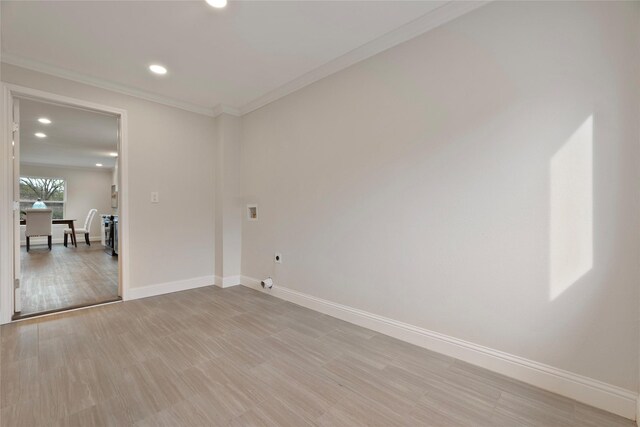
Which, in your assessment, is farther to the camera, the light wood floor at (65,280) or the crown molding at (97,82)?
the light wood floor at (65,280)

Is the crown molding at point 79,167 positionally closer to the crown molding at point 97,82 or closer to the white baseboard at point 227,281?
the crown molding at point 97,82

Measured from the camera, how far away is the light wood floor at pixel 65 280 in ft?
9.81

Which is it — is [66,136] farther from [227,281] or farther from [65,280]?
[227,281]

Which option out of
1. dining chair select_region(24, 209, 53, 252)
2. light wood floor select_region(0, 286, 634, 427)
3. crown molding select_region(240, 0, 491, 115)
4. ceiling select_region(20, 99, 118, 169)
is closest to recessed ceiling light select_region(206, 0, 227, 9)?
crown molding select_region(240, 0, 491, 115)

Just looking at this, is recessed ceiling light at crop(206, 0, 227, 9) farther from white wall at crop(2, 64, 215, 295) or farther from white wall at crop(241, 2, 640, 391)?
white wall at crop(2, 64, 215, 295)

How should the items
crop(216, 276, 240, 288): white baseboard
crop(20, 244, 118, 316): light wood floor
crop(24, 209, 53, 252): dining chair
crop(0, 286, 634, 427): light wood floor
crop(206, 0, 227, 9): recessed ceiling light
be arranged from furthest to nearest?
crop(24, 209, 53, 252): dining chair, crop(216, 276, 240, 288): white baseboard, crop(20, 244, 118, 316): light wood floor, crop(206, 0, 227, 9): recessed ceiling light, crop(0, 286, 634, 427): light wood floor

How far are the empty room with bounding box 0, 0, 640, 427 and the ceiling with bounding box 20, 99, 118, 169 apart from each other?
44.6 inches

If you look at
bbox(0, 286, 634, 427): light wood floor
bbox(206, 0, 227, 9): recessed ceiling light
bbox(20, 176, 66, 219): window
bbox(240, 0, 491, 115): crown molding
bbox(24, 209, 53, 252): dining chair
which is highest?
bbox(206, 0, 227, 9): recessed ceiling light

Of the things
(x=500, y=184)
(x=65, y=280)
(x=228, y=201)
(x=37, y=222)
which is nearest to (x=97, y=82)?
(x=228, y=201)

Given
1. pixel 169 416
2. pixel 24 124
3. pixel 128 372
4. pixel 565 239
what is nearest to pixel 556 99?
pixel 565 239

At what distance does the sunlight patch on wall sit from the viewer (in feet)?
4.69

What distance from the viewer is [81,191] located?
336 inches

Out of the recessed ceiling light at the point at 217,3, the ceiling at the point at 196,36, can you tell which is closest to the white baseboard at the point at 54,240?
the ceiling at the point at 196,36

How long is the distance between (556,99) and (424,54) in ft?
2.98
